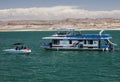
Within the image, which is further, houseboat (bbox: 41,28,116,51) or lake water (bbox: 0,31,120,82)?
houseboat (bbox: 41,28,116,51)

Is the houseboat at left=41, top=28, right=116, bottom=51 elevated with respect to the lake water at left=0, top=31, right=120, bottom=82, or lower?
elevated

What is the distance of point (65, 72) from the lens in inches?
1991

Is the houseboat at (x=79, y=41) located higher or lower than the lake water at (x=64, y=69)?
higher

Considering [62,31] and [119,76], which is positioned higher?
[62,31]

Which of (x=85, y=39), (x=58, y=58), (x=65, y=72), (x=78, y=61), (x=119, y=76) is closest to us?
(x=119, y=76)

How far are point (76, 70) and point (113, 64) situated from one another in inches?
366

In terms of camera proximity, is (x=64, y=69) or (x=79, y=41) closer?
(x=64, y=69)

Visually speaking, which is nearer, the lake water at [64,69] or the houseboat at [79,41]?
the lake water at [64,69]

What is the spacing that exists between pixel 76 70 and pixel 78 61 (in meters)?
11.1

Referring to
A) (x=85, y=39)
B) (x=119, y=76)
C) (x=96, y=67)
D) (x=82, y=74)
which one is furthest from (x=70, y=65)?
(x=85, y=39)

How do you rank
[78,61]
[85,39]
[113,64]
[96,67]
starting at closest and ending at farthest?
[96,67] < [113,64] < [78,61] < [85,39]

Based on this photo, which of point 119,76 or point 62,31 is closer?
point 119,76

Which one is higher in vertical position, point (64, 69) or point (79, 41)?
point (79, 41)

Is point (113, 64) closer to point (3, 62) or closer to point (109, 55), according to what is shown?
point (109, 55)
